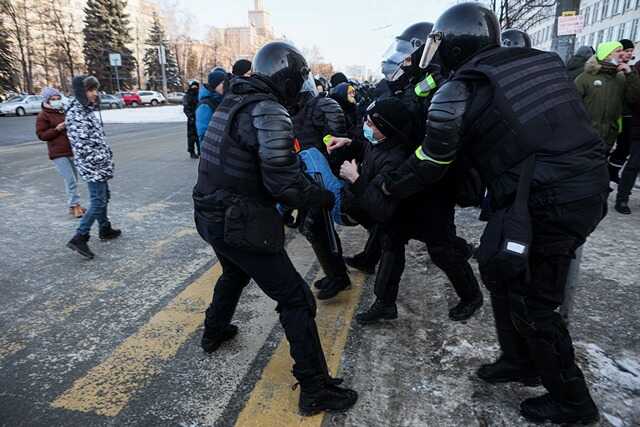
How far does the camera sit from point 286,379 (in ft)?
8.55

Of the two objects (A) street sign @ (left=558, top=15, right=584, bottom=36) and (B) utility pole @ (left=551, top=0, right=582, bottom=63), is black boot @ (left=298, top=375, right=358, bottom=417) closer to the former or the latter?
(B) utility pole @ (left=551, top=0, right=582, bottom=63)

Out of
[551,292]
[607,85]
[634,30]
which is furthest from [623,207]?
[634,30]

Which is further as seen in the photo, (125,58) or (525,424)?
(125,58)

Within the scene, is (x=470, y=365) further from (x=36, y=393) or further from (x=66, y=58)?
(x=66, y=58)

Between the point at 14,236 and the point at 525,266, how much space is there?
5.52 metres

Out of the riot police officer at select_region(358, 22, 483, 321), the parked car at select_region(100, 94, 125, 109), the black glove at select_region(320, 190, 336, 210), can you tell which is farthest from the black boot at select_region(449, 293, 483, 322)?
the parked car at select_region(100, 94, 125, 109)

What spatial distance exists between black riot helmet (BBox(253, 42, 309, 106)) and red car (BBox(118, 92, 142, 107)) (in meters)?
47.8

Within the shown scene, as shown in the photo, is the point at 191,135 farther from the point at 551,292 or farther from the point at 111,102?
the point at 111,102

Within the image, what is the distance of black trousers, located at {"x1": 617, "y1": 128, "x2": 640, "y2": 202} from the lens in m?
5.68

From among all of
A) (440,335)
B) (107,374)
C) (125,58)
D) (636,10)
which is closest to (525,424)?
→ (440,335)

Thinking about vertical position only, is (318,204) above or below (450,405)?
above

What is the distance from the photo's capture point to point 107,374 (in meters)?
2.67

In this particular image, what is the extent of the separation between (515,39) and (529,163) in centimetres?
275

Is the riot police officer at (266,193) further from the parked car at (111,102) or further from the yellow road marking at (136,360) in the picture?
the parked car at (111,102)
